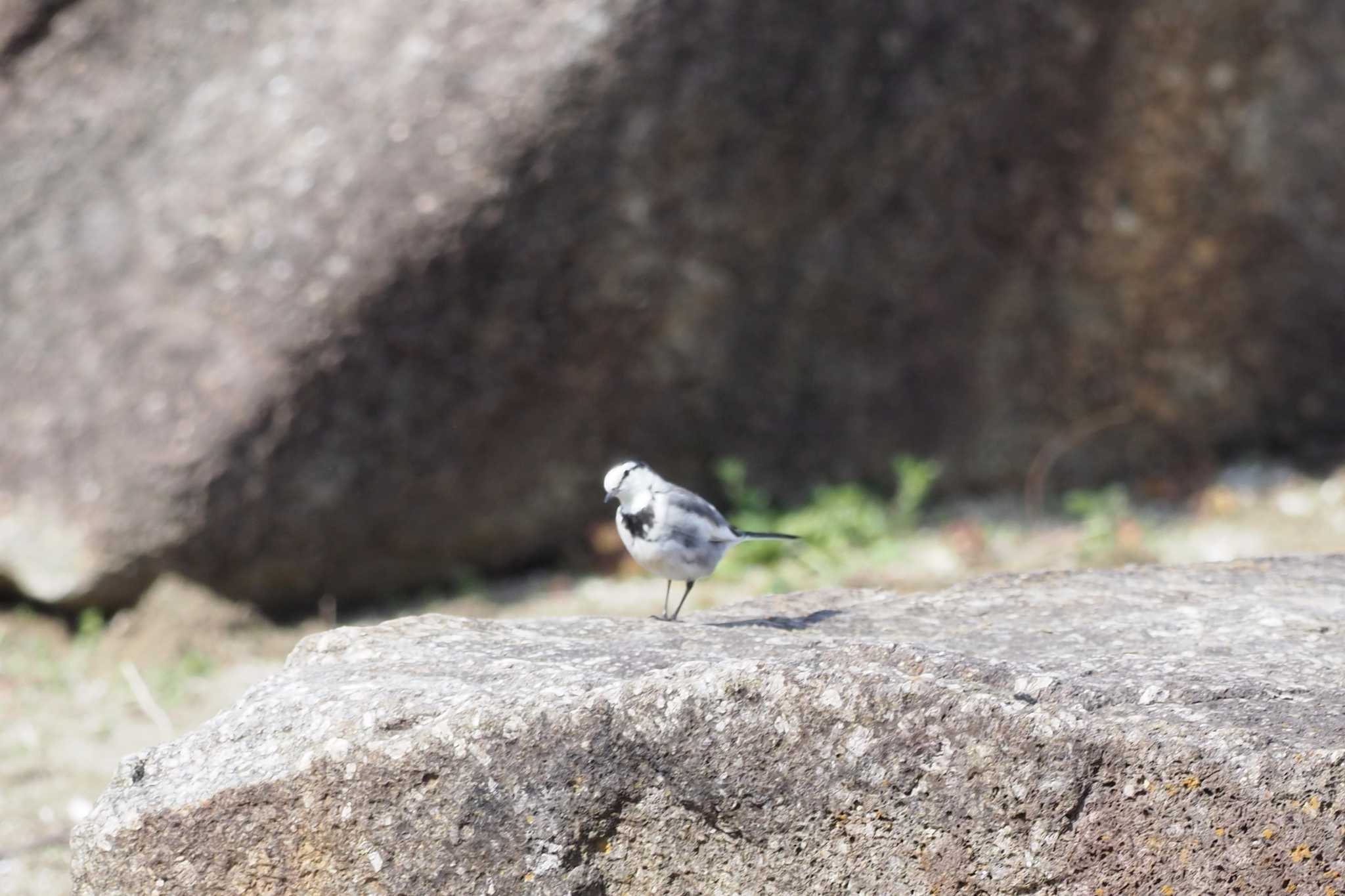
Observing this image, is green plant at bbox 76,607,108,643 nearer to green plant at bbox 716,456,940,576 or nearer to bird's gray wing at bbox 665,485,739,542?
green plant at bbox 716,456,940,576

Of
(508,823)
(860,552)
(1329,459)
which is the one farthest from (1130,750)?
(1329,459)

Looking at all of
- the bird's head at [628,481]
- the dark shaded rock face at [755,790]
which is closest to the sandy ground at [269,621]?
the dark shaded rock face at [755,790]

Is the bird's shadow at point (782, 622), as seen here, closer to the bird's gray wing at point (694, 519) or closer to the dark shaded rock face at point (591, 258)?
the bird's gray wing at point (694, 519)

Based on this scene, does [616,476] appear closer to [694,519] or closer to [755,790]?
[694,519]

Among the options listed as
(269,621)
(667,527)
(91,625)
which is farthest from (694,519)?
(91,625)

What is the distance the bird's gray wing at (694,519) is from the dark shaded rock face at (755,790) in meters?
0.63

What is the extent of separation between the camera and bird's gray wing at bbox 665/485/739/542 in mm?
2910

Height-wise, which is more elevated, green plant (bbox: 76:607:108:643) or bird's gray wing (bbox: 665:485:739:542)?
bird's gray wing (bbox: 665:485:739:542)

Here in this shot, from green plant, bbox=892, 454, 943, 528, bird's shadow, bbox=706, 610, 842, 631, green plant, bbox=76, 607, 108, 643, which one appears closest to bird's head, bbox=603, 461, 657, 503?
bird's shadow, bbox=706, 610, 842, 631

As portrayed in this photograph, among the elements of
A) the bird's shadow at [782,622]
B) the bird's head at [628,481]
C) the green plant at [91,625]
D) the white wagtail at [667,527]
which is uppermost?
the bird's head at [628,481]

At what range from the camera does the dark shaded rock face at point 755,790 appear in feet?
7.15

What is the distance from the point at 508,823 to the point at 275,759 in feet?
1.28

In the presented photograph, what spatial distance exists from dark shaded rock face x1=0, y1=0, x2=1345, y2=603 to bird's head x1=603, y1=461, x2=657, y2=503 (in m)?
2.09

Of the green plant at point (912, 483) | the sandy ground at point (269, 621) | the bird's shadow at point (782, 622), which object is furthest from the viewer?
the green plant at point (912, 483)
